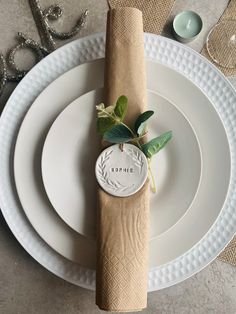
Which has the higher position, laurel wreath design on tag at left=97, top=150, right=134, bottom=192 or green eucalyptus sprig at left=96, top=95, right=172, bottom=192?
green eucalyptus sprig at left=96, top=95, right=172, bottom=192

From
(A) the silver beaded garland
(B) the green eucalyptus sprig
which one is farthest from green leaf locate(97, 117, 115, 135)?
(A) the silver beaded garland

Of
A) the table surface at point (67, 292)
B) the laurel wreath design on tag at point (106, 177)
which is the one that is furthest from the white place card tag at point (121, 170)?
the table surface at point (67, 292)

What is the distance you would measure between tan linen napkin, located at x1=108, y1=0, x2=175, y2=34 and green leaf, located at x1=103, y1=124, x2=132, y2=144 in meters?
0.21

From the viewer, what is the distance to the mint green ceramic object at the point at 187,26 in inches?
26.7

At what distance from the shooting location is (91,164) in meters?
0.59

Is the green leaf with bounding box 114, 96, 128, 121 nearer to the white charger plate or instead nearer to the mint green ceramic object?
the white charger plate

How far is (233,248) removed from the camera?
0.65 m

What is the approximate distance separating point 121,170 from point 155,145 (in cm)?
5

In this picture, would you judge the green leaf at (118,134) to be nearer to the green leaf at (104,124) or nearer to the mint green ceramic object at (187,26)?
the green leaf at (104,124)

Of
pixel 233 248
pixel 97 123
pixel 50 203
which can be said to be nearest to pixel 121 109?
pixel 97 123

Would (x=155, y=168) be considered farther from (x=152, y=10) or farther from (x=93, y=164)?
(x=152, y=10)

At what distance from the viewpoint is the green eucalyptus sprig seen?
1.78ft

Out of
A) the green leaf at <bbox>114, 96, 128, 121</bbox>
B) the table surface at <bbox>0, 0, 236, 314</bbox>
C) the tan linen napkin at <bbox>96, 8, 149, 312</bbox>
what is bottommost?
the table surface at <bbox>0, 0, 236, 314</bbox>

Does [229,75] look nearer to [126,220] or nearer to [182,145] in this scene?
[182,145]
